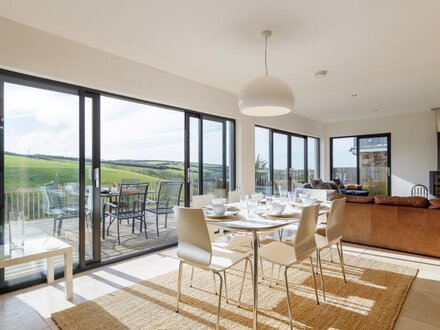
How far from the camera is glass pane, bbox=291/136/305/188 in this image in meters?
7.17

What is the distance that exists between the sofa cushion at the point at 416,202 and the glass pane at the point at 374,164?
4421mm

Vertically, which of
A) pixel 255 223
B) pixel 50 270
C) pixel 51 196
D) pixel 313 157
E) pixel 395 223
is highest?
pixel 313 157

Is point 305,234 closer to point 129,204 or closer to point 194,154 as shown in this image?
point 194,154

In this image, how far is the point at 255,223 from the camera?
206cm

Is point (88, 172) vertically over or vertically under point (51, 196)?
over

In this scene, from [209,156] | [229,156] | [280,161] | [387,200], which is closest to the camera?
[387,200]

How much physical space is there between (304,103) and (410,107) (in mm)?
2663

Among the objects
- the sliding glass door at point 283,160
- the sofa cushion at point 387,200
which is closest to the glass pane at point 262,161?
the sliding glass door at point 283,160

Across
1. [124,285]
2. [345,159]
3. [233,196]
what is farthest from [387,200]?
[345,159]

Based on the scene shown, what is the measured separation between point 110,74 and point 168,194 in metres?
2.00

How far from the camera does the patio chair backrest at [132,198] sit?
405cm

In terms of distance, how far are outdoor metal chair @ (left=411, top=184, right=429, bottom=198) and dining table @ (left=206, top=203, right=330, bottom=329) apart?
6.10 metres

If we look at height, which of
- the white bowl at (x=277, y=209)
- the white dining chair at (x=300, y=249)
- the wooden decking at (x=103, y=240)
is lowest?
the wooden decking at (x=103, y=240)

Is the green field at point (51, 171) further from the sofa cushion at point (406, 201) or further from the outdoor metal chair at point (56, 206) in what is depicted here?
the sofa cushion at point (406, 201)
